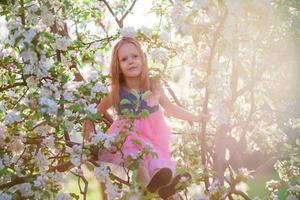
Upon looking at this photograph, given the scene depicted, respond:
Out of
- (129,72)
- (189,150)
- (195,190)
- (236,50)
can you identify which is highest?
(129,72)

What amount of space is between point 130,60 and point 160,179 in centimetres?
110

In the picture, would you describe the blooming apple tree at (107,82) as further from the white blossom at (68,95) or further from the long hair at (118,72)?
the long hair at (118,72)

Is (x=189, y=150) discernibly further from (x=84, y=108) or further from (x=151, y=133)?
(x=84, y=108)

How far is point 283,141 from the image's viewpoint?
19.0 feet

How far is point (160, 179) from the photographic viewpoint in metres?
3.68

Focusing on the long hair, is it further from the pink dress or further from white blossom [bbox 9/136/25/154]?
white blossom [bbox 9/136/25/154]

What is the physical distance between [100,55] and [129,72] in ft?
4.85

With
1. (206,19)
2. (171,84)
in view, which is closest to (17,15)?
(206,19)

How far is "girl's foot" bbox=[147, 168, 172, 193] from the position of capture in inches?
144

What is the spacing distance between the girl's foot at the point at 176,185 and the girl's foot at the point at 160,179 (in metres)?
0.04

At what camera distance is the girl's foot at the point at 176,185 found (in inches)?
140

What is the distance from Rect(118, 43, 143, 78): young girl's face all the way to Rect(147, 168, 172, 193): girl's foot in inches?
39.3

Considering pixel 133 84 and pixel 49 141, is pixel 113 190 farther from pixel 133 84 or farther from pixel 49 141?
pixel 133 84

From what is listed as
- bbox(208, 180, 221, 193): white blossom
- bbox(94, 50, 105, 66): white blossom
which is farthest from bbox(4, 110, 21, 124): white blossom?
bbox(94, 50, 105, 66): white blossom
